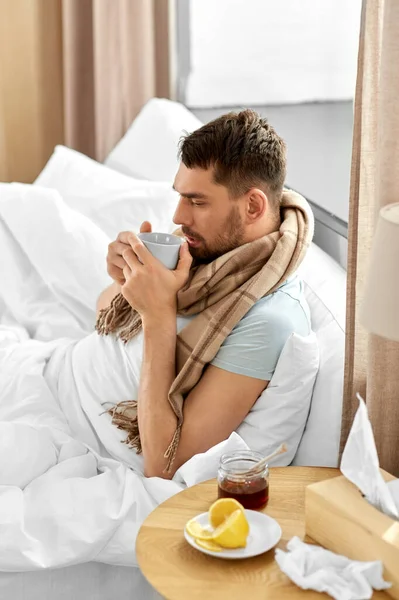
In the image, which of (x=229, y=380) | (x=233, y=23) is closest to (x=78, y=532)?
(x=229, y=380)

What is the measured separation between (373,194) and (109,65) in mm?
2343

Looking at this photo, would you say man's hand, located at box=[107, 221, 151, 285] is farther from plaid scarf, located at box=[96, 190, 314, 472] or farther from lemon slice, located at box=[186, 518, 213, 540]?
lemon slice, located at box=[186, 518, 213, 540]

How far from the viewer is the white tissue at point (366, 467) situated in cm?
121

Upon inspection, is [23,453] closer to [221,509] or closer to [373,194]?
[221,509]

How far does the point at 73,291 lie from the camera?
256cm

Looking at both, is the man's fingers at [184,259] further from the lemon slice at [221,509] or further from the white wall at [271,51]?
the white wall at [271,51]

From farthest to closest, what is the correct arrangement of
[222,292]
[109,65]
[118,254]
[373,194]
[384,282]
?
1. [109,65]
2. [118,254]
3. [222,292]
4. [373,194]
5. [384,282]

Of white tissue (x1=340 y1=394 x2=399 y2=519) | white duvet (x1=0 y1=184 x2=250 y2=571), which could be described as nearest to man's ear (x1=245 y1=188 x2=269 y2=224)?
white duvet (x1=0 y1=184 x2=250 y2=571)

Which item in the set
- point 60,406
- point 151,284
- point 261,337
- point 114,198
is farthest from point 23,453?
point 114,198

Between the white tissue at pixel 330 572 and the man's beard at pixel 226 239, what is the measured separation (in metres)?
0.81

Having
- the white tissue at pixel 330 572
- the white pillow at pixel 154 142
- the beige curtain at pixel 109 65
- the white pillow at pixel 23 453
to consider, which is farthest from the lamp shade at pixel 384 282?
the beige curtain at pixel 109 65

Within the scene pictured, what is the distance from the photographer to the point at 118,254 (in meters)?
1.94

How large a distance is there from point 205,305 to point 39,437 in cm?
44

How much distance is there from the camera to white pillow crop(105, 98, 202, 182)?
320cm
